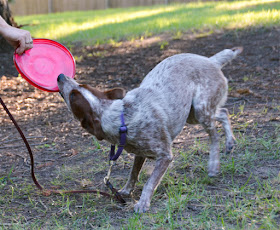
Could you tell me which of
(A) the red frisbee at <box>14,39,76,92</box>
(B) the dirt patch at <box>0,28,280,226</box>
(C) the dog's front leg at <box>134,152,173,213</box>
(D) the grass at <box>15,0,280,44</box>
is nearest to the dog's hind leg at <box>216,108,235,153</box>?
(B) the dirt patch at <box>0,28,280,226</box>

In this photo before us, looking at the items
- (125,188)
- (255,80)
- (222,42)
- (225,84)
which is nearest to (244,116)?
(225,84)

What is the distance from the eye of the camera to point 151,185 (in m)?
3.62

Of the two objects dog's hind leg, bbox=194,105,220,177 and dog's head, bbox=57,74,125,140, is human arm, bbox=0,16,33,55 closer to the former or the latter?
dog's head, bbox=57,74,125,140

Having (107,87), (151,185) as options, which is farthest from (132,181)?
(107,87)

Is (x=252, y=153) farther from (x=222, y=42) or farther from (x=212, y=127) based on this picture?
(x=222, y=42)

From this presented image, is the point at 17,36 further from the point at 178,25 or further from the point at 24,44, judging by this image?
the point at 178,25

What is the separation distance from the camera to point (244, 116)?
541 cm

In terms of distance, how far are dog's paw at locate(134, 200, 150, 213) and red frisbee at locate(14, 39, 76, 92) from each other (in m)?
1.33

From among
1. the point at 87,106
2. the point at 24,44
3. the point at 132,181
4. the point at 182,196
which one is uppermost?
the point at 24,44

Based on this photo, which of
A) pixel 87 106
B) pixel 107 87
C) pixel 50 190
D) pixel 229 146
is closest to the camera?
pixel 87 106

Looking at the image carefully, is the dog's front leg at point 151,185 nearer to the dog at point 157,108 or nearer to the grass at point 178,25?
the dog at point 157,108

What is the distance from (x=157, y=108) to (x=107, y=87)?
3406mm

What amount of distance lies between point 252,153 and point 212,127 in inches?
20.5

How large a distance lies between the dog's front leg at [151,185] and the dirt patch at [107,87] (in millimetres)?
251
